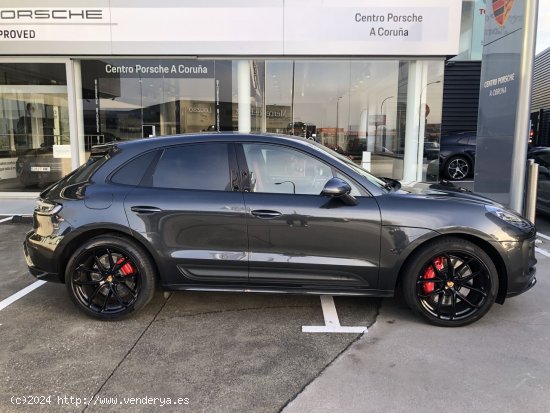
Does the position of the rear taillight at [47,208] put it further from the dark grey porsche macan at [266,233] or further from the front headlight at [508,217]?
the front headlight at [508,217]

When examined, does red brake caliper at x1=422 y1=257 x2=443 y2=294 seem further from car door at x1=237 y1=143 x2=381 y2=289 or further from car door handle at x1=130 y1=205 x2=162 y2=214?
car door handle at x1=130 y1=205 x2=162 y2=214

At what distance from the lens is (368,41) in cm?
999

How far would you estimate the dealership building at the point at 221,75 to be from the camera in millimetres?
9938

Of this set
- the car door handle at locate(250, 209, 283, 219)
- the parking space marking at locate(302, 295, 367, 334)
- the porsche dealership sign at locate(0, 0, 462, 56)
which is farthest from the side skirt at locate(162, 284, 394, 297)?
the porsche dealership sign at locate(0, 0, 462, 56)

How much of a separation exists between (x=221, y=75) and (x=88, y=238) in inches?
293

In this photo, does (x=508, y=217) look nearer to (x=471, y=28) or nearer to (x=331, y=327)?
(x=331, y=327)

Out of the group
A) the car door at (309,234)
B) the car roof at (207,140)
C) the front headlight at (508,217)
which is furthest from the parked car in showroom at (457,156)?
the car door at (309,234)

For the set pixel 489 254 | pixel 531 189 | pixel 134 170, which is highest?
pixel 134 170

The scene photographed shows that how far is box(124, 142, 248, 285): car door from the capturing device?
396 centimetres

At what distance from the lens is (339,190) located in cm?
373

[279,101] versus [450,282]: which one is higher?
[279,101]

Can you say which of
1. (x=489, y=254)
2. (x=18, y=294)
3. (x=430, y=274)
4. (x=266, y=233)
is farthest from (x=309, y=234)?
(x=18, y=294)

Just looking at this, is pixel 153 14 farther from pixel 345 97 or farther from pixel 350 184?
pixel 350 184

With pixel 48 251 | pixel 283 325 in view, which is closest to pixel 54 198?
pixel 48 251
